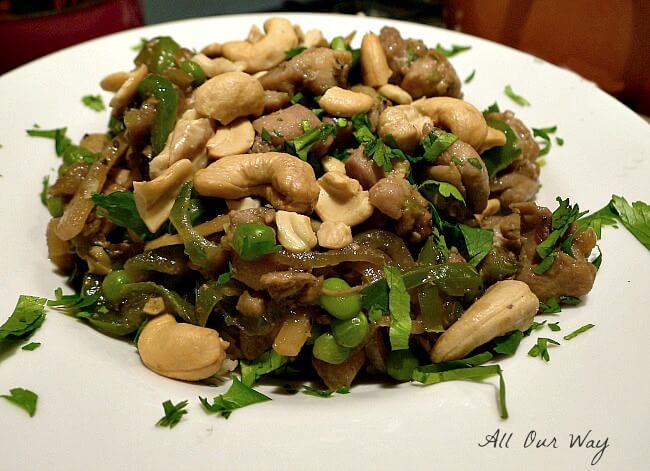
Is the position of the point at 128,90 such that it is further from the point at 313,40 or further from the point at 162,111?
the point at 313,40

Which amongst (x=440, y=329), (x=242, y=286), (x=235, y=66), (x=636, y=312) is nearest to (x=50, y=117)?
(x=235, y=66)

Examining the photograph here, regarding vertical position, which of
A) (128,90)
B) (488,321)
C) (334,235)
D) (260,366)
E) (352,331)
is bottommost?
(260,366)

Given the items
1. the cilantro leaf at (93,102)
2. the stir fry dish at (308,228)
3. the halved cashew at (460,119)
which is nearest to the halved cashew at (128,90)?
the stir fry dish at (308,228)

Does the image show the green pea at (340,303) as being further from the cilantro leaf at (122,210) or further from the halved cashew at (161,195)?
the cilantro leaf at (122,210)

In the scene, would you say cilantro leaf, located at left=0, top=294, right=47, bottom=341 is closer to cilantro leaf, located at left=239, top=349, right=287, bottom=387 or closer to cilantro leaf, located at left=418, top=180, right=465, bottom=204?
cilantro leaf, located at left=239, top=349, right=287, bottom=387

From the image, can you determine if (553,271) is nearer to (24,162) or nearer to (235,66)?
(235,66)

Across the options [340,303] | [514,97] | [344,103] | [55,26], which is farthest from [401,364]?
[55,26]

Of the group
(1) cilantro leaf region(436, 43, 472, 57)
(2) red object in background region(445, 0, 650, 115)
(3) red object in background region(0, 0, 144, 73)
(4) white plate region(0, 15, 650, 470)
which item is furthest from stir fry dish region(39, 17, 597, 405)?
(3) red object in background region(0, 0, 144, 73)
